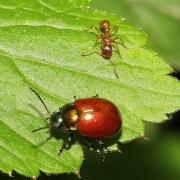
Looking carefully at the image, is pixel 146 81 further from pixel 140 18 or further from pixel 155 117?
pixel 140 18

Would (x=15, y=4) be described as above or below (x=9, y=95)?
above

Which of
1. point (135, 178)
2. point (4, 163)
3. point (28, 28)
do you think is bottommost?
point (135, 178)

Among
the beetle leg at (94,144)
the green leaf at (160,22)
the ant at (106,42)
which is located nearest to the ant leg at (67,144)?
the beetle leg at (94,144)

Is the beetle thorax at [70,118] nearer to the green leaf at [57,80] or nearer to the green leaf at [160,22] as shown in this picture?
the green leaf at [57,80]

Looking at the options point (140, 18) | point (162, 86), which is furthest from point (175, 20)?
point (162, 86)

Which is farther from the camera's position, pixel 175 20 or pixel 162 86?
pixel 175 20

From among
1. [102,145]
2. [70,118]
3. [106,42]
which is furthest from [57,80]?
[102,145]

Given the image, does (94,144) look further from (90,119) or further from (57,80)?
(57,80)
